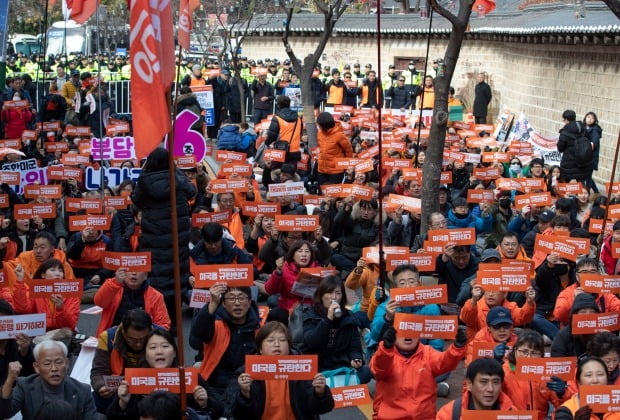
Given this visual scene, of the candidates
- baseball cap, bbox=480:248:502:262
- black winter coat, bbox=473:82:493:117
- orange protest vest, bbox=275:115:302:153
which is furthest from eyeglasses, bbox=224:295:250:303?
black winter coat, bbox=473:82:493:117

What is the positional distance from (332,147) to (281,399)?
33.5 ft

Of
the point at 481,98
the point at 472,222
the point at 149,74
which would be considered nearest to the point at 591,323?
the point at 149,74

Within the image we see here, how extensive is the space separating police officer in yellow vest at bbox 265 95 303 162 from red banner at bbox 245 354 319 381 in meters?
10.9

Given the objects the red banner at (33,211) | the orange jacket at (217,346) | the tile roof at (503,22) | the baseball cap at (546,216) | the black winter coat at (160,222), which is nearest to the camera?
the orange jacket at (217,346)

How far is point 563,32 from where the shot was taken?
80.7ft

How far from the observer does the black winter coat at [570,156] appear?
59.5ft

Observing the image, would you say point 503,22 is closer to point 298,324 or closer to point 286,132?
point 286,132

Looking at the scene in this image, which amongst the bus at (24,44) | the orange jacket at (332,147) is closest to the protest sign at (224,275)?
the orange jacket at (332,147)

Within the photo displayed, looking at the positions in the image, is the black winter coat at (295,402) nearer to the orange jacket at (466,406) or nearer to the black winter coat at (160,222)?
the orange jacket at (466,406)

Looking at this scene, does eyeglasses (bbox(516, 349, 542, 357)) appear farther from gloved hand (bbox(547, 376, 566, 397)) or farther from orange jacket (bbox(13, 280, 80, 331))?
orange jacket (bbox(13, 280, 80, 331))

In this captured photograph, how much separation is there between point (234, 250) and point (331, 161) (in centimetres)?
616

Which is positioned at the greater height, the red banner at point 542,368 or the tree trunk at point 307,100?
the tree trunk at point 307,100

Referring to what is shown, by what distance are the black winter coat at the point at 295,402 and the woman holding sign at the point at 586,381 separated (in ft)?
4.25

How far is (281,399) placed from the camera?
23.1 feet
